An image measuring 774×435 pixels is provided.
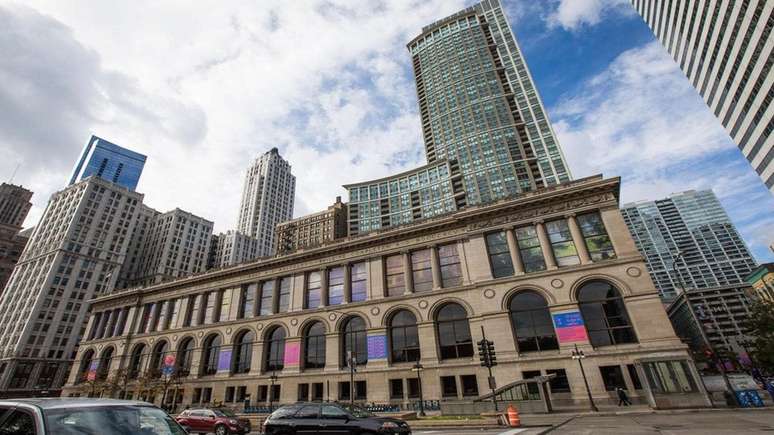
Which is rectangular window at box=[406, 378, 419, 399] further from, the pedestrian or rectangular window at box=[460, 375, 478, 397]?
the pedestrian

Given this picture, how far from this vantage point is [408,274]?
37031mm

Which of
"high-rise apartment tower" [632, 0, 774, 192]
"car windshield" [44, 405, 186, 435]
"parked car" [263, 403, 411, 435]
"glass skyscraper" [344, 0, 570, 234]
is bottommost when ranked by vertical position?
"parked car" [263, 403, 411, 435]

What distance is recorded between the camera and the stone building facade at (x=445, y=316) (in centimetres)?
2719

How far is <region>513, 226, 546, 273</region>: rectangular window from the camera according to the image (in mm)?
32094

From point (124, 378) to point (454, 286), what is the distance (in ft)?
155

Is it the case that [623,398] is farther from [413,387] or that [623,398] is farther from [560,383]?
[413,387]

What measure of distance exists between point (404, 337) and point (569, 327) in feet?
49.1

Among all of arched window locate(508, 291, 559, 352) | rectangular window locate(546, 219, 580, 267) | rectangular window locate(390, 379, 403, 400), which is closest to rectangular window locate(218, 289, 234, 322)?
rectangular window locate(390, 379, 403, 400)

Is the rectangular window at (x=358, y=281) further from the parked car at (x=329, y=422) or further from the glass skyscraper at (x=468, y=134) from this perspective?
the glass skyscraper at (x=468, y=134)

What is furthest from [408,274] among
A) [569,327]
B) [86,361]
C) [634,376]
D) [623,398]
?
[86,361]

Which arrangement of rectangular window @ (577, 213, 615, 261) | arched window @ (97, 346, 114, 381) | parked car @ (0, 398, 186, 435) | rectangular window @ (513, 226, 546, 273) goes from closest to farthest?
parked car @ (0, 398, 186, 435) < rectangular window @ (577, 213, 615, 261) < rectangular window @ (513, 226, 546, 273) < arched window @ (97, 346, 114, 381)

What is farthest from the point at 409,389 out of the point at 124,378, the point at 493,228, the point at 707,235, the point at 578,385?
the point at 707,235

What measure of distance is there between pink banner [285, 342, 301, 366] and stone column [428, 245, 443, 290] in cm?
1667

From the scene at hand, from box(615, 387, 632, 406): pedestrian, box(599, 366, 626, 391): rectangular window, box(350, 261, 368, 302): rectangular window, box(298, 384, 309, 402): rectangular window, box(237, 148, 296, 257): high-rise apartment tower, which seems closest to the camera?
box(615, 387, 632, 406): pedestrian
